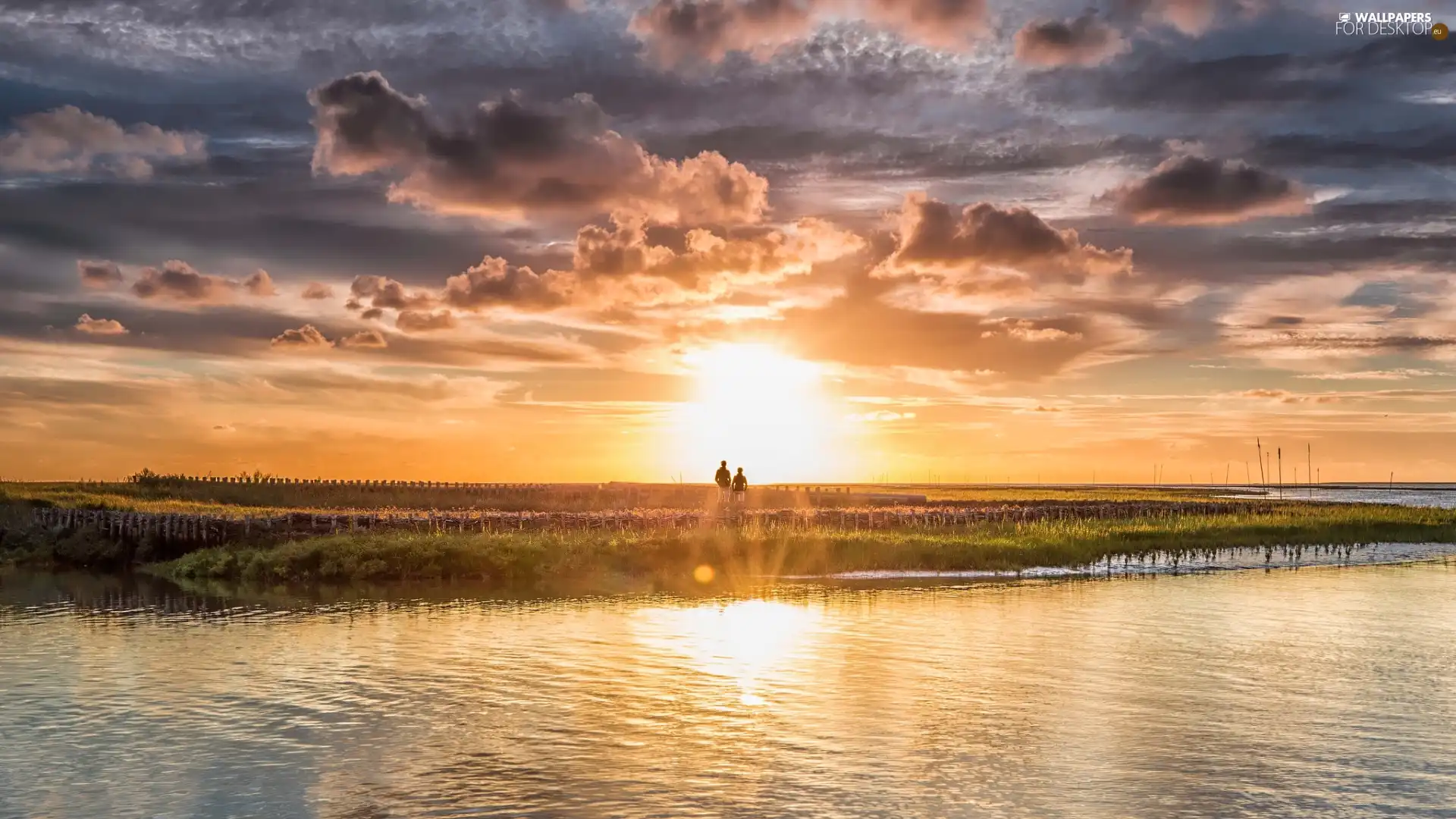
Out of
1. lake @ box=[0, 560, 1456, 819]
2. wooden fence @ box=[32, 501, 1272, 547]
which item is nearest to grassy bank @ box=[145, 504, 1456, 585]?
wooden fence @ box=[32, 501, 1272, 547]

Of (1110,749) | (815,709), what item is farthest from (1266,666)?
(815,709)

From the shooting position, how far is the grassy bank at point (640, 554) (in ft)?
163

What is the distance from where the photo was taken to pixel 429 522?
59781mm

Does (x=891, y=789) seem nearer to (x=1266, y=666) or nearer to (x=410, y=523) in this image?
(x=1266, y=666)

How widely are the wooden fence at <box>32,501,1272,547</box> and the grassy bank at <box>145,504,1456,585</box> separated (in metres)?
3.32

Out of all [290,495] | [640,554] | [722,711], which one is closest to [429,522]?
[640,554]

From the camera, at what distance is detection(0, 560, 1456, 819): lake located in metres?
18.2

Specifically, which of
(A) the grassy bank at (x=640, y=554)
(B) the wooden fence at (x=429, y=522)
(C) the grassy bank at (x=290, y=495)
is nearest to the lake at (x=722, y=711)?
(A) the grassy bank at (x=640, y=554)

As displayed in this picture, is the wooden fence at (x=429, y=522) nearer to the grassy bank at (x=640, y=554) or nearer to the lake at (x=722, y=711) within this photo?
the grassy bank at (x=640, y=554)

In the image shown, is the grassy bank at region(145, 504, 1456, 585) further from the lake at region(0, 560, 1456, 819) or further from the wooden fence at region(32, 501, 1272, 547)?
the lake at region(0, 560, 1456, 819)

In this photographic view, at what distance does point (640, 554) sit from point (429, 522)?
43.0 ft

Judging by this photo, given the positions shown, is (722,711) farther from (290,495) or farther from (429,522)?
→ (290,495)

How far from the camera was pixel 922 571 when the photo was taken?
2140 inches

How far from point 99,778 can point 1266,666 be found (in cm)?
2550
